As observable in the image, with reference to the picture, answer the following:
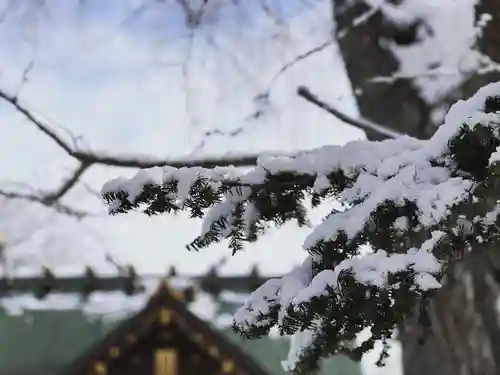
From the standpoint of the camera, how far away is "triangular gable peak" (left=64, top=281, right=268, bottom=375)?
426 cm

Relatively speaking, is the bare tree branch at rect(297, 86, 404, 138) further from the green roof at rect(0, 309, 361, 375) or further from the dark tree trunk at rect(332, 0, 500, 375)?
the green roof at rect(0, 309, 361, 375)

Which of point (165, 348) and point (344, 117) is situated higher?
point (344, 117)

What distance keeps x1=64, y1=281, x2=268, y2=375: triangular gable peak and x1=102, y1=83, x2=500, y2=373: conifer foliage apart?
129 inches

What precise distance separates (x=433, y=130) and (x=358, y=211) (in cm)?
160

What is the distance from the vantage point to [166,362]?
4.39 m

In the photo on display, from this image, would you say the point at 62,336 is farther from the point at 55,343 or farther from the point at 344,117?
the point at 344,117

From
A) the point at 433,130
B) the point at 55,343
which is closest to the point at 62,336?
the point at 55,343

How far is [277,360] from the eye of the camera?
204 inches

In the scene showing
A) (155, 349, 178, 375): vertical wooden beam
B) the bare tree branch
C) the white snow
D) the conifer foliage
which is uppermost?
the white snow

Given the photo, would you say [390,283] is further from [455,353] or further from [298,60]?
[298,60]

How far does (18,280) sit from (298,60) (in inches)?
132

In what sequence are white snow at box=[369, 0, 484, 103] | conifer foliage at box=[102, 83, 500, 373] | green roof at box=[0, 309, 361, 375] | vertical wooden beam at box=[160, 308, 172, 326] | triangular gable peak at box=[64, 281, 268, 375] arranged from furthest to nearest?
green roof at box=[0, 309, 361, 375], vertical wooden beam at box=[160, 308, 172, 326], triangular gable peak at box=[64, 281, 268, 375], white snow at box=[369, 0, 484, 103], conifer foliage at box=[102, 83, 500, 373]

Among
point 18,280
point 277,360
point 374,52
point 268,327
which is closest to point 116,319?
point 18,280

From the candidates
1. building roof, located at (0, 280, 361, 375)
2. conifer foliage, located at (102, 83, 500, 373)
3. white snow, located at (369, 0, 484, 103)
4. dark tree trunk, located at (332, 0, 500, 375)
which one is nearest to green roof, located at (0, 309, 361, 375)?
building roof, located at (0, 280, 361, 375)
